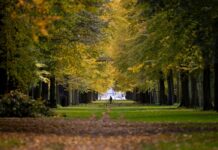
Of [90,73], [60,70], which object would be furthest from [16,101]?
[90,73]

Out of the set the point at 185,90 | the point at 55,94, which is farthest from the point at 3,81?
the point at 55,94

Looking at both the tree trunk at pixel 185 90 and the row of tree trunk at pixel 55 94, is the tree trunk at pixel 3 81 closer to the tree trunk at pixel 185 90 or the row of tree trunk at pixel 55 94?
the row of tree trunk at pixel 55 94

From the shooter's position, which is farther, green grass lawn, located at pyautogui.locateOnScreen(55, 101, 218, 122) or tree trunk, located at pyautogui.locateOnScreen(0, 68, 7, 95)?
tree trunk, located at pyautogui.locateOnScreen(0, 68, 7, 95)

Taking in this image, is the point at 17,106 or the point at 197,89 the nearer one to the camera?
the point at 17,106

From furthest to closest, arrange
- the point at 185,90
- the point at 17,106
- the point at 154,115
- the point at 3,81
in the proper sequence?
the point at 185,90, the point at 3,81, the point at 154,115, the point at 17,106

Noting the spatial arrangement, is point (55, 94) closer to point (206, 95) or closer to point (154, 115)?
point (206, 95)

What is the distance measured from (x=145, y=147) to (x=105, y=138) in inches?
115

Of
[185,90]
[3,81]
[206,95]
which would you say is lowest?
[206,95]

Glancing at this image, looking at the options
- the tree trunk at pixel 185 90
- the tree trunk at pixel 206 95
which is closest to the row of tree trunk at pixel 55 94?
the tree trunk at pixel 185 90

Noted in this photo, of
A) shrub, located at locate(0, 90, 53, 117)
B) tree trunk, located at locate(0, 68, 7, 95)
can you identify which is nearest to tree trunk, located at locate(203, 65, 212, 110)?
shrub, located at locate(0, 90, 53, 117)

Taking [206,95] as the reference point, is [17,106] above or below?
below

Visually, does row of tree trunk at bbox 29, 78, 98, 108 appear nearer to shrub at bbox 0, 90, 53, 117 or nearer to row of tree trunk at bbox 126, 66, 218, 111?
shrub at bbox 0, 90, 53, 117

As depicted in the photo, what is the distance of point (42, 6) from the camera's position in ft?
37.8

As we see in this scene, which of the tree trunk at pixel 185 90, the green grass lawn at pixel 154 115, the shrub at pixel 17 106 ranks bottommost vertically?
the green grass lawn at pixel 154 115
